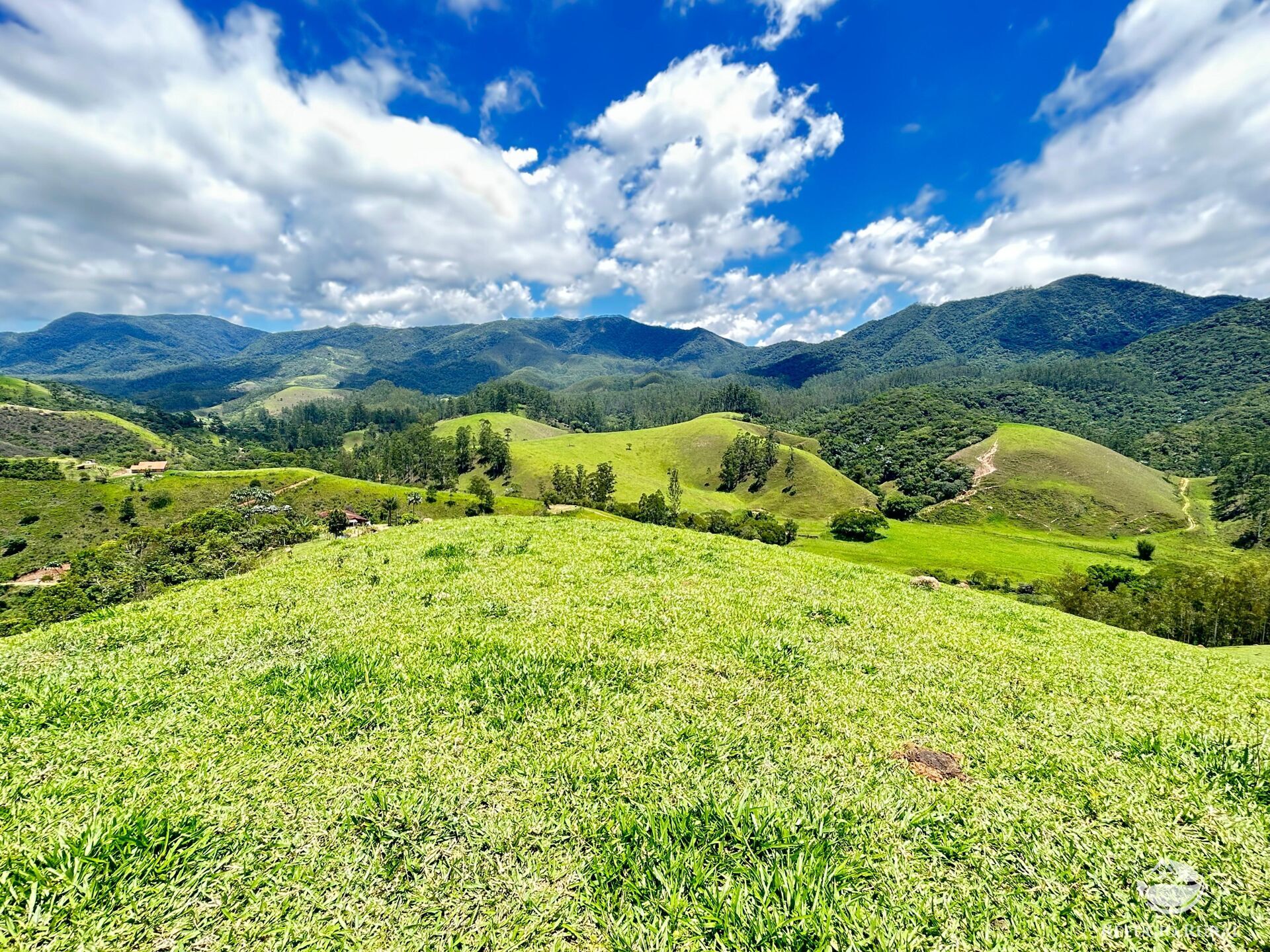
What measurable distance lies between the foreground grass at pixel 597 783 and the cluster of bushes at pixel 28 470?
238241mm

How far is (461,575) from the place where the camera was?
43.4 ft

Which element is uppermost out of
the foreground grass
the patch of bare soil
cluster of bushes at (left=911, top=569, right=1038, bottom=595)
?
the foreground grass

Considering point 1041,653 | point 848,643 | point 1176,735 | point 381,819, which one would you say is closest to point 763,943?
point 381,819

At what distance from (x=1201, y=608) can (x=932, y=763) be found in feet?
282

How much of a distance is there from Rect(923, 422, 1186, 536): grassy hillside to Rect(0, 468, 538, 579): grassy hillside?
16403 cm

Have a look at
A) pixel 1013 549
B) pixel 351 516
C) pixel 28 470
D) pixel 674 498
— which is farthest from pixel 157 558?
Answer: pixel 1013 549

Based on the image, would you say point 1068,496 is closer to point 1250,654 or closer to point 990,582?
point 990,582

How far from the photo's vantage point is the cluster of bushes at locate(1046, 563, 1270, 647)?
56.4 metres

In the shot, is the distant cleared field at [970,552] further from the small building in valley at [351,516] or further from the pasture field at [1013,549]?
the small building in valley at [351,516]

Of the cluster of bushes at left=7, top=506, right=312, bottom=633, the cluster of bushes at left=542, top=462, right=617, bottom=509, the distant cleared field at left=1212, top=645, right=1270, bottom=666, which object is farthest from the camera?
the cluster of bushes at left=542, top=462, right=617, bottom=509

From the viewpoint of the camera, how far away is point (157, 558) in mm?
95750

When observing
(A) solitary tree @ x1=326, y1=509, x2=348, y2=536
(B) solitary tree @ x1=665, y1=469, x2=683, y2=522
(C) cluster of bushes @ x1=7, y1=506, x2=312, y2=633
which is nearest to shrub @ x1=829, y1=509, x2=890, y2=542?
(B) solitary tree @ x1=665, y1=469, x2=683, y2=522

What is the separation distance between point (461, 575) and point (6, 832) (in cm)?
856

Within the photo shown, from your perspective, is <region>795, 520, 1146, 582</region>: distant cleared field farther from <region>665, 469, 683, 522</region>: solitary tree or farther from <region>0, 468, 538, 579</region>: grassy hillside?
<region>0, 468, 538, 579</region>: grassy hillside
